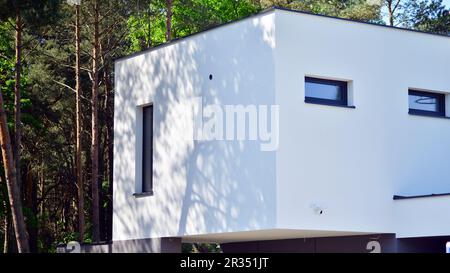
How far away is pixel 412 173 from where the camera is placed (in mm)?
15812

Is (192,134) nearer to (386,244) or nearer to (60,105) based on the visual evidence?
(386,244)

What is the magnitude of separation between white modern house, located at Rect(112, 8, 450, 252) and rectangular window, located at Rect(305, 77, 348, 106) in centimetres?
2

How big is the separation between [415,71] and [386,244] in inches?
123

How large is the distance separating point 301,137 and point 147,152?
4253 millimetres

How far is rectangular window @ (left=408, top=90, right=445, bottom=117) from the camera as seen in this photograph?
53.6 feet

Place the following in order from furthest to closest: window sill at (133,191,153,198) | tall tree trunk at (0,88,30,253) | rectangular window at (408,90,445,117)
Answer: tall tree trunk at (0,88,30,253), window sill at (133,191,153,198), rectangular window at (408,90,445,117)

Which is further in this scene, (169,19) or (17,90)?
(169,19)

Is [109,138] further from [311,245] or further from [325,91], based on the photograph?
[325,91]

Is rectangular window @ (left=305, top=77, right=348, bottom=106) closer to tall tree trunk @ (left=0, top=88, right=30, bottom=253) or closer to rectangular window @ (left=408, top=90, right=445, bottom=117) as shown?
rectangular window @ (left=408, top=90, right=445, bottom=117)

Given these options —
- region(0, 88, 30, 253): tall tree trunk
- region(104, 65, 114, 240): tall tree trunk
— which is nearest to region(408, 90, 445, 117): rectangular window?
region(0, 88, 30, 253): tall tree trunk

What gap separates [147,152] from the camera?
58.6ft

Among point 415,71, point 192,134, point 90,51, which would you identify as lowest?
point 192,134

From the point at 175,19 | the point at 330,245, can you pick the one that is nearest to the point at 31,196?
the point at 175,19
